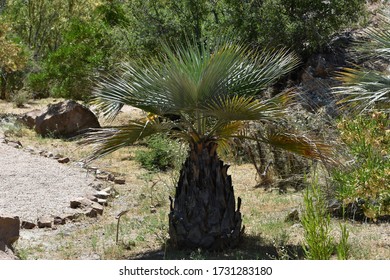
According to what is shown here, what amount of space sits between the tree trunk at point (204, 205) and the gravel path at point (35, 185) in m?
2.54

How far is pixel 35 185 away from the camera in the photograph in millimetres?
12445

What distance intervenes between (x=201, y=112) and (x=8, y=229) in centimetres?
222

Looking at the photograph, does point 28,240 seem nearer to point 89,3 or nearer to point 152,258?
point 152,258

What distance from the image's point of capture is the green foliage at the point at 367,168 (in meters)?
8.49

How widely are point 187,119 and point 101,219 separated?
3.24 m

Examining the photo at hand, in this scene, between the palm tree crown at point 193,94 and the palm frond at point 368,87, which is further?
the palm frond at point 368,87

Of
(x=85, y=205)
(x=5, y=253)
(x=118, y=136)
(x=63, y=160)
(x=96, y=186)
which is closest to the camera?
(x=5, y=253)

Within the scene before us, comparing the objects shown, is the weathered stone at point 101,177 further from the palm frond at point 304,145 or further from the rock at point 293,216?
the palm frond at point 304,145

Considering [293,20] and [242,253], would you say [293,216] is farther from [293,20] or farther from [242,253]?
[293,20]

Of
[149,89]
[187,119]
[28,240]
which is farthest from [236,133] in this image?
[28,240]

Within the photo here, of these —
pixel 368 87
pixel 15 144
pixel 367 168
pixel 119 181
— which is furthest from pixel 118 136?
pixel 15 144

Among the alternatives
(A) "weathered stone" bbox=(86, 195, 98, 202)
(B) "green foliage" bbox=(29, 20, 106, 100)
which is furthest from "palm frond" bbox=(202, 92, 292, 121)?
(B) "green foliage" bbox=(29, 20, 106, 100)

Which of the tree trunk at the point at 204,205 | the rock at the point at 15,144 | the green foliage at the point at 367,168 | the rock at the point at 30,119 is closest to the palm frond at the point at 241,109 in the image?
the tree trunk at the point at 204,205

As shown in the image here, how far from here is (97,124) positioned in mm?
18344
